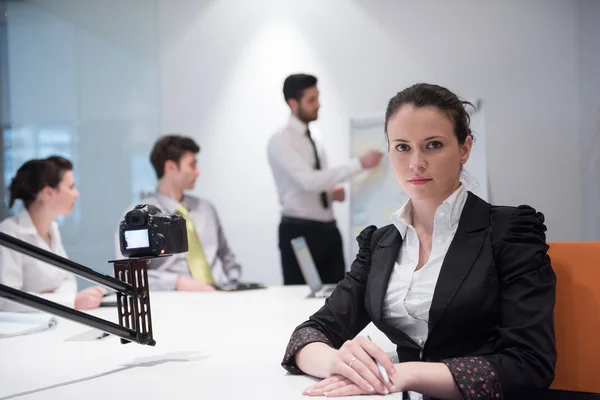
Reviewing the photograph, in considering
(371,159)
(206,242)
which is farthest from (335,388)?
(371,159)

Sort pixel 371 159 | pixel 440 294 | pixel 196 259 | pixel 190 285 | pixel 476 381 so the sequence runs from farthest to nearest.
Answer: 1. pixel 371 159
2. pixel 196 259
3. pixel 190 285
4. pixel 440 294
5. pixel 476 381

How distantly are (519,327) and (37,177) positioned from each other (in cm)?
290

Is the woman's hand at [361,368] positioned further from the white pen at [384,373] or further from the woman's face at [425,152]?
the woman's face at [425,152]

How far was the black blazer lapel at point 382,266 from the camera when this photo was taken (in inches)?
60.0

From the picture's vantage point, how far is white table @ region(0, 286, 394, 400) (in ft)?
4.53

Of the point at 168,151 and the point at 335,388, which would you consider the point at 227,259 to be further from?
the point at 335,388

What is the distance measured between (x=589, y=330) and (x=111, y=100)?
4283mm

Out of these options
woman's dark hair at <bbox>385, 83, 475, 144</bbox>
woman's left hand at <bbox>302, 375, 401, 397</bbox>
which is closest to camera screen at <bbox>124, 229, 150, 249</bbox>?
woman's left hand at <bbox>302, 375, 401, 397</bbox>

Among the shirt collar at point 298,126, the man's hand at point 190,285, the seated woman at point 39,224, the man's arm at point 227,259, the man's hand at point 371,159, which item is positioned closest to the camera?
the seated woman at point 39,224

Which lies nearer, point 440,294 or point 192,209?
point 440,294

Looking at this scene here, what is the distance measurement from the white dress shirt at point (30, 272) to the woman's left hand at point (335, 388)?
5.63ft

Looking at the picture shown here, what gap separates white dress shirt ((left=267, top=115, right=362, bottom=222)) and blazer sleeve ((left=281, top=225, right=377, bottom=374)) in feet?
9.70

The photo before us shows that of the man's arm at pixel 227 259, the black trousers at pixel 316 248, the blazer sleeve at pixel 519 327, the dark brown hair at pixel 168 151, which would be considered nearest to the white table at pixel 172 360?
the blazer sleeve at pixel 519 327

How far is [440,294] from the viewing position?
1.41m
